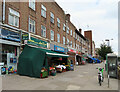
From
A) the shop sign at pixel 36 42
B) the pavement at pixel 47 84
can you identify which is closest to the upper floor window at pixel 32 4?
the shop sign at pixel 36 42

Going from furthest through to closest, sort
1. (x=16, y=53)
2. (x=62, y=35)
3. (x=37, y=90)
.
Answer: (x=62, y=35)
(x=16, y=53)
(x=37, y=90)

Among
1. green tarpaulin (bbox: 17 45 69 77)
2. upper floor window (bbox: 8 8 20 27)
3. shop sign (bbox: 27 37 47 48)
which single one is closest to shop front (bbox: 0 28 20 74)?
green tarpaulin (bbox: 17 45 69 77)

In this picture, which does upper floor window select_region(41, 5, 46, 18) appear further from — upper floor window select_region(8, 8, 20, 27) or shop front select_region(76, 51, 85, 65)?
shop front select_region(76, 51, 85, 65)

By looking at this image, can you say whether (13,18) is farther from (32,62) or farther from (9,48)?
(32,62)

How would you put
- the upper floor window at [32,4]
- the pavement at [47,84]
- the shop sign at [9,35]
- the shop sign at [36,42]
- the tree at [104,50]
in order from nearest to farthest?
the pavement at [47,84] → the shop sign at [9,35] → the shop sign at [36,42] → the upper floor window at [32,4] → the tree at [104,50]

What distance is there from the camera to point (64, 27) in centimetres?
2445

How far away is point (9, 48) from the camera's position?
413 inches

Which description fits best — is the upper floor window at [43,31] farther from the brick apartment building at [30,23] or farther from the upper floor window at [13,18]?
the upper floor window at [13,18]

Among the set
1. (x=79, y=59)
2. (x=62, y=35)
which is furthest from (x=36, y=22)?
(x=79, y=59)

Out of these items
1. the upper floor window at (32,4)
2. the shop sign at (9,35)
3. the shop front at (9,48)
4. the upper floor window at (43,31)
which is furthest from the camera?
the upper floor window at (43,31)

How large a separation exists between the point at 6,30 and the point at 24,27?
2712mm

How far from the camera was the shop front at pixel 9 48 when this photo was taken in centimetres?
952

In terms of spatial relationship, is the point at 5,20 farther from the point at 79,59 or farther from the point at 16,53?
the point at 79,59

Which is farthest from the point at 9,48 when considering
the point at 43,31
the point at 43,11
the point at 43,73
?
the point at 43,11
